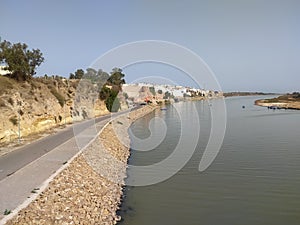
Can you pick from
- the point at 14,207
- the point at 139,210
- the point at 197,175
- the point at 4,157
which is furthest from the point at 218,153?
the point at 14,207

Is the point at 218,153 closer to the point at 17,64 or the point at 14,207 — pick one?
the point at 14,207

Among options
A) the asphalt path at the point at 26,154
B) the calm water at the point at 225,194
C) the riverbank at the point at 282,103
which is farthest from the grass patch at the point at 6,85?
the riverbank at the point at 282,103

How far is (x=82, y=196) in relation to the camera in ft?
40.0

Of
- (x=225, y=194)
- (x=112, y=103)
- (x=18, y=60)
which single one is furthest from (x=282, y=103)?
(x=225, y=194)

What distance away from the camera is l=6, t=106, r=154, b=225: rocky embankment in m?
9.66

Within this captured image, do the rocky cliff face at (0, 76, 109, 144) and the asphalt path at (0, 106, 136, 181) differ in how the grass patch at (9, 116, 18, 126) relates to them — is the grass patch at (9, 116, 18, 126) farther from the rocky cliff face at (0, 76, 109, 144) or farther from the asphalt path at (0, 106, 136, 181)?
the asphalt path at (0, 106, 136, 181)

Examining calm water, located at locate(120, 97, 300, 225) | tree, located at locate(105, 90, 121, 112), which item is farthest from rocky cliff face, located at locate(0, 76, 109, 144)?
calm water, located at locate(120, 97, 300, 225)

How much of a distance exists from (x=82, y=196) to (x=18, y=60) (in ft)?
70.0

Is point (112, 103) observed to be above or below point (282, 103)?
above

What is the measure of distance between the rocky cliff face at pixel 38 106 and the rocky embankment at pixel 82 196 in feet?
20.3

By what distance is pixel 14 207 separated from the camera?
30.2ft

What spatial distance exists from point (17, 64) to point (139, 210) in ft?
72.4

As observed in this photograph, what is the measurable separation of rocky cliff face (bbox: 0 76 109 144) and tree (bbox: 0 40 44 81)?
1.25 m

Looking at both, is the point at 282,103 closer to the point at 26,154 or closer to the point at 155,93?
the point at 155,93
